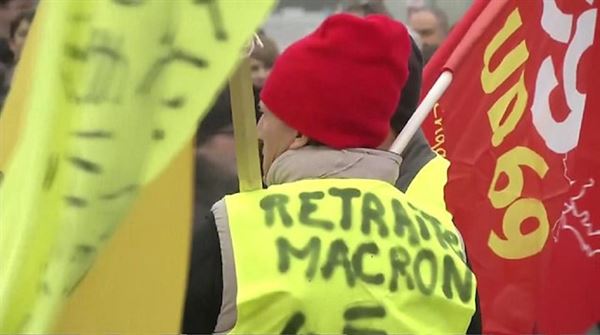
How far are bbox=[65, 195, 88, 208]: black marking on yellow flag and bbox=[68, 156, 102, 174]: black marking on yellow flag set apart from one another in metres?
0.03

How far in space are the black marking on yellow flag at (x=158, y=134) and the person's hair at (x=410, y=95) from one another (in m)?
0.74

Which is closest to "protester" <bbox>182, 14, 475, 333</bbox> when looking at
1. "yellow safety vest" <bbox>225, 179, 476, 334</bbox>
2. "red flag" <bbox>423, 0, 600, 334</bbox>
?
"yellow safety vest" <bbox>225, 179, 476, 334</bbox>

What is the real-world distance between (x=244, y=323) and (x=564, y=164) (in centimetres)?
114

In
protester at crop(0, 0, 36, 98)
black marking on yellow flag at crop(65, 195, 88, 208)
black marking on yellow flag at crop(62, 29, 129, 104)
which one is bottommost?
protester at crop(0, 0, 36, 98)

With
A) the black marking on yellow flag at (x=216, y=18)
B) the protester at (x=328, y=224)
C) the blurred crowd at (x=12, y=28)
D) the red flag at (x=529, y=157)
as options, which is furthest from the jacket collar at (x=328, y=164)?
the blurred crowd at (x=12, y=28)

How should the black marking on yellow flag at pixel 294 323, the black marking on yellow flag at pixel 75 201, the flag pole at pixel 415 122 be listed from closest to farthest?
the black marking on yellow flag at pixel 75 201
the black marking on yellow flag at pixel 294 323
the flag pole at pixel 415 122

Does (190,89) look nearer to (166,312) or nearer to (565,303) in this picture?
(166,312)

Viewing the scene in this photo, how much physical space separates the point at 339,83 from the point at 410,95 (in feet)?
1.68

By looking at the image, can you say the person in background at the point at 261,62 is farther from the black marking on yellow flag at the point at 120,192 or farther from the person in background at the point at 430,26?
the black marking on yellow flag at the point at 120,192

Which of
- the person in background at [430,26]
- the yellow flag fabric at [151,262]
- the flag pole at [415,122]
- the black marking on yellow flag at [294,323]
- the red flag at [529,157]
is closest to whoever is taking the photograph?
the yellow flag fabric at [151,262]

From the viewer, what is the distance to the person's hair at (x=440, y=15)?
137 inches

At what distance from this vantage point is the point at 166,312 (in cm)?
130

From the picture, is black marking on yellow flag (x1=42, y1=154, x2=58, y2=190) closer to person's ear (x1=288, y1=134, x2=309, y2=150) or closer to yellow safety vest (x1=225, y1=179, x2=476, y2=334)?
yellow safety vest (x1=225, y1=179, x2=476, y2=334)

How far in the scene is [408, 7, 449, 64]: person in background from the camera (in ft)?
11.3
